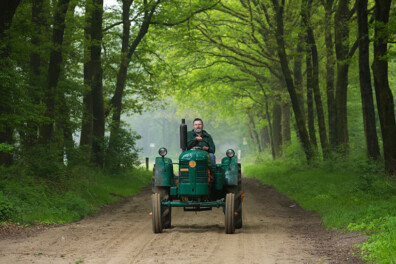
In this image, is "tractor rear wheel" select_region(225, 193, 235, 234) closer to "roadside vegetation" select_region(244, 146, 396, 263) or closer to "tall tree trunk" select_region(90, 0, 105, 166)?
"roadside vegetation" select_region(244, 146, 396, 263)

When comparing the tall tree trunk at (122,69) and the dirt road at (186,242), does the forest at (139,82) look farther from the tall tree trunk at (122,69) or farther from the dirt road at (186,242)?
the dirt road at (186,242)

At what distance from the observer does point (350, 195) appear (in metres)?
14.1

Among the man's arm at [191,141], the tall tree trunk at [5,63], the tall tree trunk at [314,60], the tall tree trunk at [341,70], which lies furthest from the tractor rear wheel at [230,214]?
the tall tree trunk at [314,60]

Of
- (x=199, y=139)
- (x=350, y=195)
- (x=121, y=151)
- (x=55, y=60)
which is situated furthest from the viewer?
(x=121, y=151)

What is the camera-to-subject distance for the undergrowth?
11.1 meters

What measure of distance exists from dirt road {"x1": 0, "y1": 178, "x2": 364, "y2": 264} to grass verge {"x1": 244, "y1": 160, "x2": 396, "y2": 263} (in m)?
0.41

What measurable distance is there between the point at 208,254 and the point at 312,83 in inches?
664

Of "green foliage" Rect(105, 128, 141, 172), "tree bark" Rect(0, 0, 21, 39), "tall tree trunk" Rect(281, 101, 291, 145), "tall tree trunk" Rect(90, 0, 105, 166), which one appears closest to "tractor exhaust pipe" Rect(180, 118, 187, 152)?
"tree bark" Rect(0, 0, 21, 39)

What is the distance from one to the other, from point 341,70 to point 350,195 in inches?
342

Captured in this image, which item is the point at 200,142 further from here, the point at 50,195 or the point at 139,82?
the point at 139,82

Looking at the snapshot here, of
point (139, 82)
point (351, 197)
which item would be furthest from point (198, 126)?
point (139, 82)

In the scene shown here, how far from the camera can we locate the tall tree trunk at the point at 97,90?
861 inches

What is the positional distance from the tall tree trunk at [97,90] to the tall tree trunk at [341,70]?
1000 cm

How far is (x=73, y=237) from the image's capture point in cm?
940
